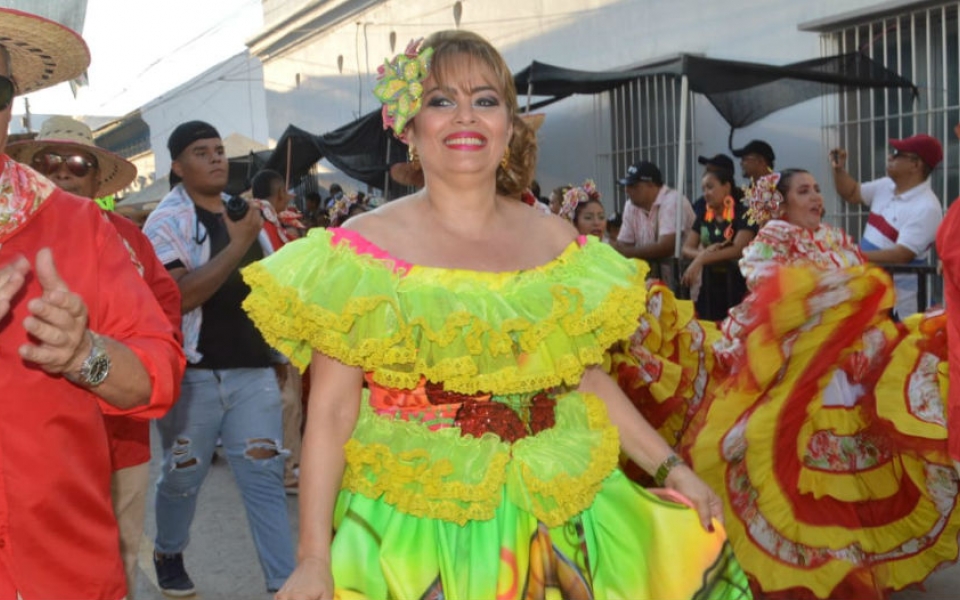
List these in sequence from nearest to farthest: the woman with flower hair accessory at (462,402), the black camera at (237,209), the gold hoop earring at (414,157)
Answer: the woman with flower hair accessory at (462,402), the gold hoop earring at (414,157), the black camera at (237,209)

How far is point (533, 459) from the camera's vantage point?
2988 millimetres

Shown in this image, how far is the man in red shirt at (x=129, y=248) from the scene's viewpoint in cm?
421

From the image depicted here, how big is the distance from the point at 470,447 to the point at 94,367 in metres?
1.02

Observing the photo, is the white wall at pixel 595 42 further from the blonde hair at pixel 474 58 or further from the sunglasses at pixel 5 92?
the sunglasses at pixel 5 92

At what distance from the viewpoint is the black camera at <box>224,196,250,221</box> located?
18.1ft

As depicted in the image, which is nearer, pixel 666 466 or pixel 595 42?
pixel 666 466

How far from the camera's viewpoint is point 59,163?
5.05 m

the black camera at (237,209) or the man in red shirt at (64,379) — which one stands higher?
the black camera at (237,209)

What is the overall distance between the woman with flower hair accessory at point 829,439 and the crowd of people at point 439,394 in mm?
13

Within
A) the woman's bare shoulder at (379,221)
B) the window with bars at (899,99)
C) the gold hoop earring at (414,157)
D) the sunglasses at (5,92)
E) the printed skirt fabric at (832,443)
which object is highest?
the window with bars at (899,99)

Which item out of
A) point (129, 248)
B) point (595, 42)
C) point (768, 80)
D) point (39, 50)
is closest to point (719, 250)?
point (768, 80)

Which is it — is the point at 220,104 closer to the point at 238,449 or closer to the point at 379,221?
the point at 238,449

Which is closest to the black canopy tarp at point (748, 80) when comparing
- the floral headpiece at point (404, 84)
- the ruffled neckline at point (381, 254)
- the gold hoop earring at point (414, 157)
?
the gold hoop earring at point (414, 157)

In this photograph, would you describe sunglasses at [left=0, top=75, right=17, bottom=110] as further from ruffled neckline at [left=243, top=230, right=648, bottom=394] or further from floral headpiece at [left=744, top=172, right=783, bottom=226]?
floral headpiece at [left=744, top=172, right=783, bottom=226]
